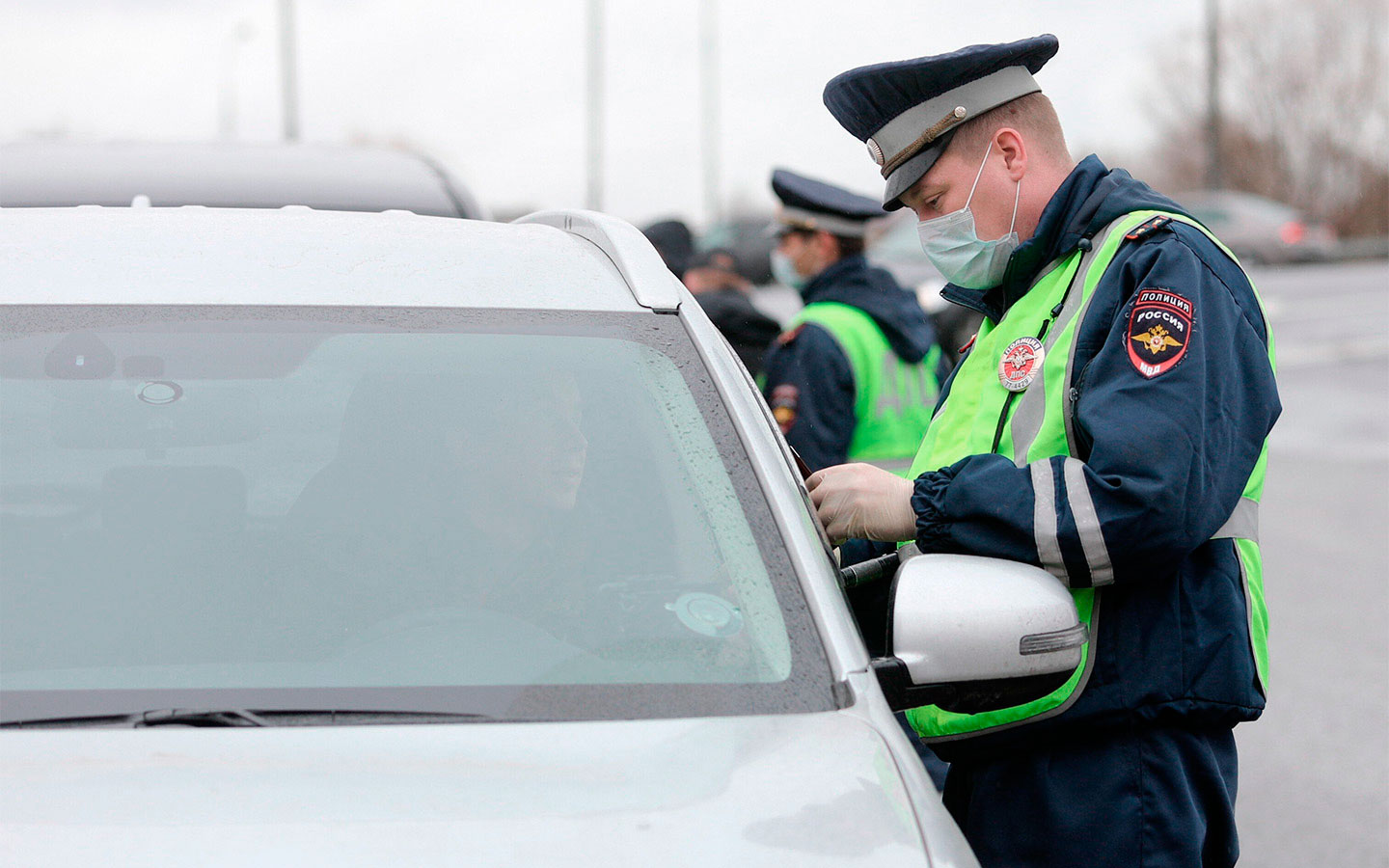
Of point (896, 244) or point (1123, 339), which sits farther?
point (896, 244)

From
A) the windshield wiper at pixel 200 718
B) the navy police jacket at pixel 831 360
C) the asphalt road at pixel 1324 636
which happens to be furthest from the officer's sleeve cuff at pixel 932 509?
the asphalt road at pixel 1324 636

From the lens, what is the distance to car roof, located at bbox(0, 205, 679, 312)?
2182mm

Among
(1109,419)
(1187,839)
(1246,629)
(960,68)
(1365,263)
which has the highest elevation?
(960,68)

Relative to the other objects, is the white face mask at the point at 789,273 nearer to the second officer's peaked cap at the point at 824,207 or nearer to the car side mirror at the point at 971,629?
the second officer's peaked cap at the point at 824,207

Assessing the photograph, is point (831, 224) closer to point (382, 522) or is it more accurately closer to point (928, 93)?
point (928, 93)

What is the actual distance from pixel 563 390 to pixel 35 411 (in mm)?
718

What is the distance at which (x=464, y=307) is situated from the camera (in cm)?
222

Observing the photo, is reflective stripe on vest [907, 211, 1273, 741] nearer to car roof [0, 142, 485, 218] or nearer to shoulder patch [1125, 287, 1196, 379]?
shoulder patch [1125, 287, 1196, 379]

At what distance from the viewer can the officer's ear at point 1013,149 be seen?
2.49m

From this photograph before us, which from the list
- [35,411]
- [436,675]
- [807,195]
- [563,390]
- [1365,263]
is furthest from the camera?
[1365,263]

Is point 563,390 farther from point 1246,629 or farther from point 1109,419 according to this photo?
point 1246,629

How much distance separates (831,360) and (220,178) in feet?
6.13

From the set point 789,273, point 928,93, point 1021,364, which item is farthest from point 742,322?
point 1021,364

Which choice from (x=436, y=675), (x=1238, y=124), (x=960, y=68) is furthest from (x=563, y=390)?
(x=1238, y=124)
